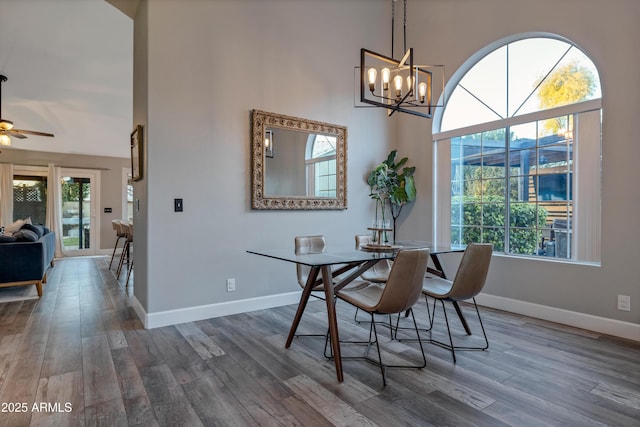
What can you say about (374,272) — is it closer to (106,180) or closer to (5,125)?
(5,125)

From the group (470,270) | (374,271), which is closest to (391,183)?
(374,271)

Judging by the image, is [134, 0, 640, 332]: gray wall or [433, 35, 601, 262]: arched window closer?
[134, 0, 640, 332]: gray wall

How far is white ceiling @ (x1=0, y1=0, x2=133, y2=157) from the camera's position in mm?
3740

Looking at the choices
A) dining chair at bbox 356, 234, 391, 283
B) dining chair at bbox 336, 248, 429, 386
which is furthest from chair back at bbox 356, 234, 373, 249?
dining chair at bbox 336, 248, 429, 386

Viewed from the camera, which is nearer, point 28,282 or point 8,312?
point 8,312

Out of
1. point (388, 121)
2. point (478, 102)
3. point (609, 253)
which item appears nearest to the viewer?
point (609, 253)

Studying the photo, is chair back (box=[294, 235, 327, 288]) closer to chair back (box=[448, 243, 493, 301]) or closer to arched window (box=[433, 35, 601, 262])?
chair back (box=[448, 243, 493, 301])

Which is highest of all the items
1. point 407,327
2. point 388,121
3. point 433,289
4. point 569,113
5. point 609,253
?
point 388,121

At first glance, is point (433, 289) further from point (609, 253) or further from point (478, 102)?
point (478, 102)

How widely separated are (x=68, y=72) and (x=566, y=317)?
271 inches

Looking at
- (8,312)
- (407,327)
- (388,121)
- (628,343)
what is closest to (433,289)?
(407,327)

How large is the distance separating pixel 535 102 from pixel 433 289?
2.30m

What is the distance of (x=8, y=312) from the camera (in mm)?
3521

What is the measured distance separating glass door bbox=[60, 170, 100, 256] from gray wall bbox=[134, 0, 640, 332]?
597 cm
